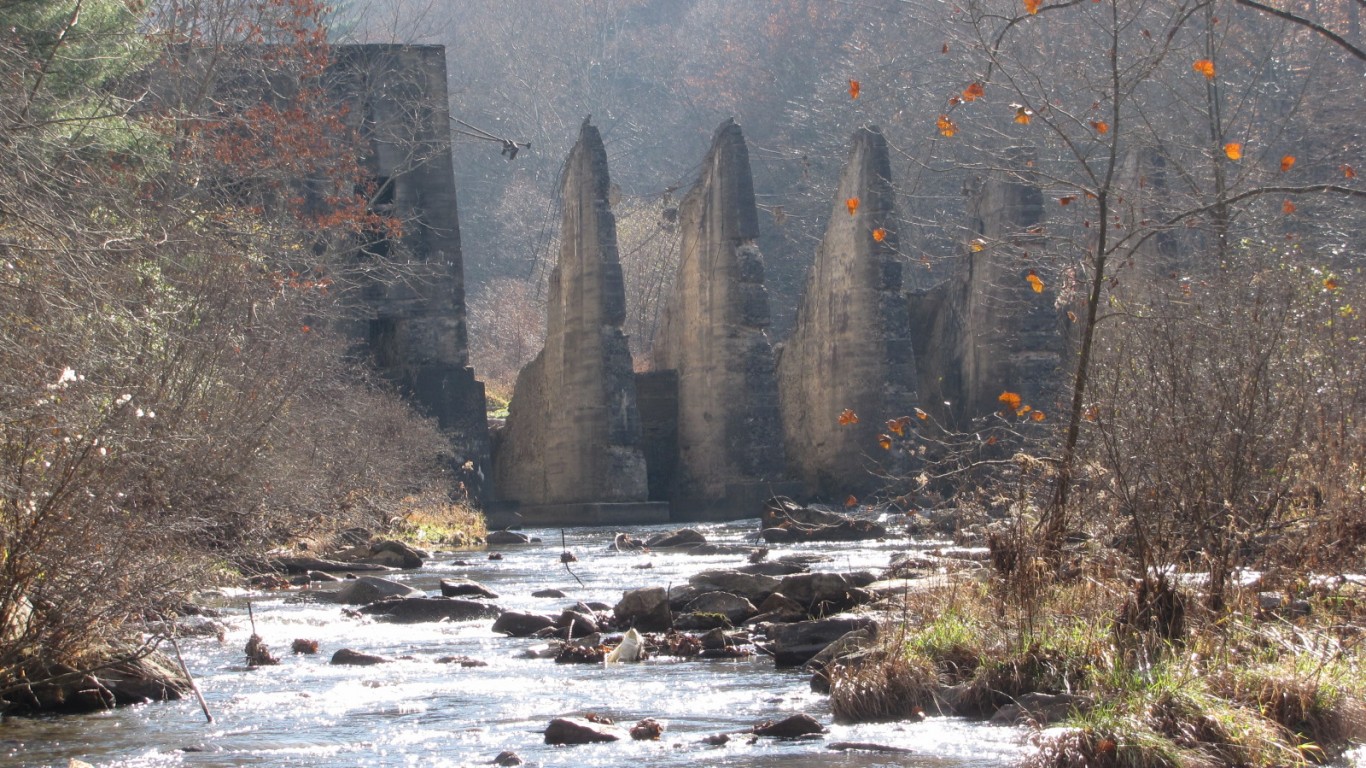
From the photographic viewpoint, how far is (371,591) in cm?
1295

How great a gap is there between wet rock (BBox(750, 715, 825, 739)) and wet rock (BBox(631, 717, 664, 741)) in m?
0.44

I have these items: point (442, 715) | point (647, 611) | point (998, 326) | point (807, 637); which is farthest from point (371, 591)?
point (998, 326)

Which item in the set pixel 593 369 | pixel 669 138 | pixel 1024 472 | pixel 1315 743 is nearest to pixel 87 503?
pixel 1024 472

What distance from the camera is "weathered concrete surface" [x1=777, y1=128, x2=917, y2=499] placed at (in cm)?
2631

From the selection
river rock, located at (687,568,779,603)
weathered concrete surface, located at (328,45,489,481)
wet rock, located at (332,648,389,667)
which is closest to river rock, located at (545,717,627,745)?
wet rock, located at (332,648,389,667)

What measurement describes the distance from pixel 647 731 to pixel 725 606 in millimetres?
3899

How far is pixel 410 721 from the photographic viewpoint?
761 centimetres

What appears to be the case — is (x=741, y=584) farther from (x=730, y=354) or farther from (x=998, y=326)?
(x=998, y=326)

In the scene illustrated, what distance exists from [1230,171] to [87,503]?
46.7ft

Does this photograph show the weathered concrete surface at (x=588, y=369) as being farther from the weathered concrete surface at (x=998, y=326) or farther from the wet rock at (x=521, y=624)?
the wet rock at (x=521, y=624)

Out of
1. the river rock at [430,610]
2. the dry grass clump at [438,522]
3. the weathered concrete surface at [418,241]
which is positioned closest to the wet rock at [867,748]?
the river rock at [430,610]

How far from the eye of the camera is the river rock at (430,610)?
12.0 m

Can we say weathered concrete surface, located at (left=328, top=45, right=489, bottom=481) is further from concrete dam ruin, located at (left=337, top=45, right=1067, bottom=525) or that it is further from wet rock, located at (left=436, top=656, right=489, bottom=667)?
wet rock, located at (left=436, top=656, right=489, bottom=667)

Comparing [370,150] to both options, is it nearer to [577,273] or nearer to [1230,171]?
[577,273]
